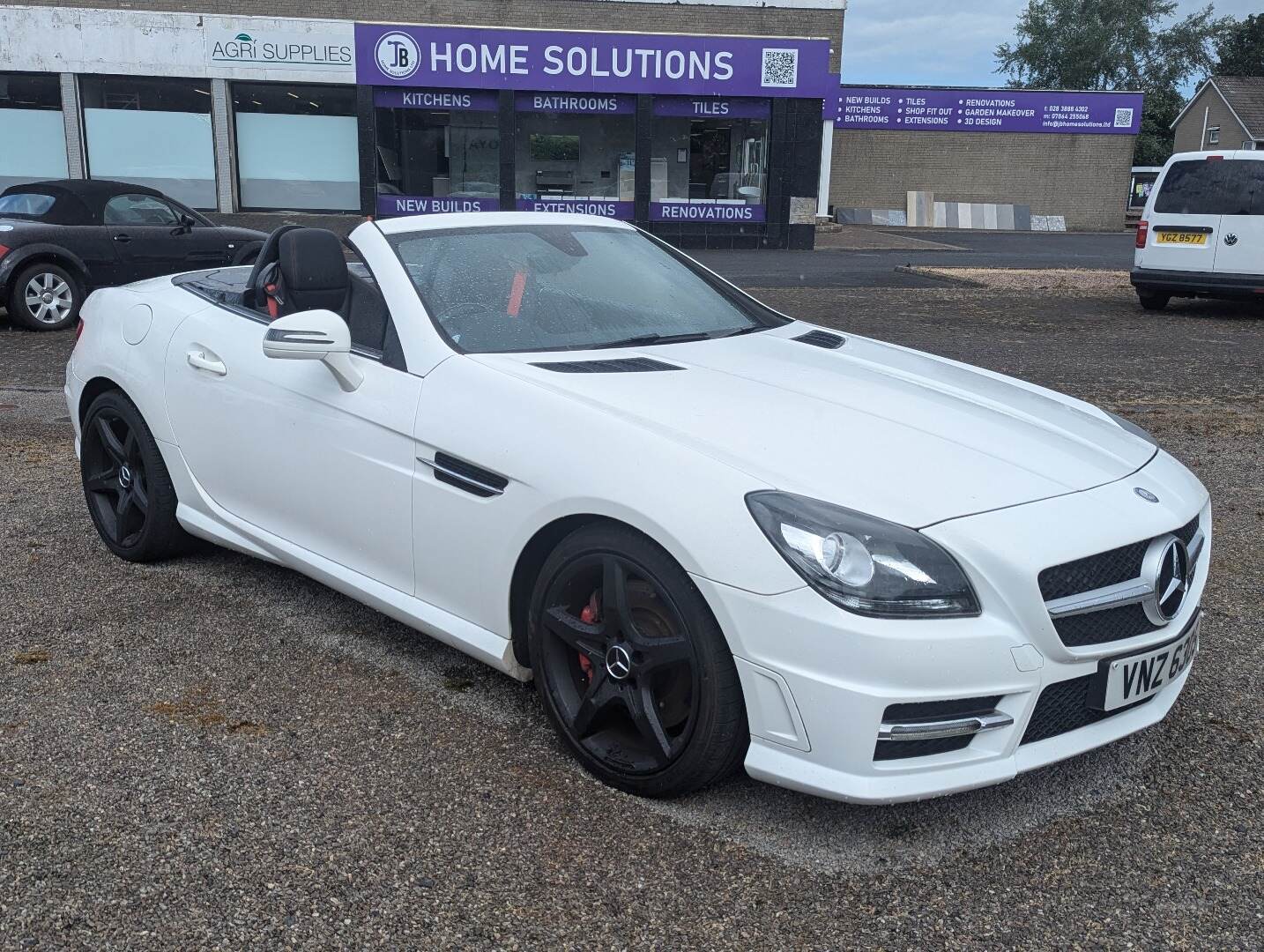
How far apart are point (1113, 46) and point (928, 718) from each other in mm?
82355

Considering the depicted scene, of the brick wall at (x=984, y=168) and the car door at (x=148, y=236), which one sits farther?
the brick wall at (x=984, y=168)

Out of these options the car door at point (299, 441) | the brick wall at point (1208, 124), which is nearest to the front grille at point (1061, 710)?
the car door at point (299, 441)

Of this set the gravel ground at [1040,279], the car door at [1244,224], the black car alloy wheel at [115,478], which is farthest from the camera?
the gravel ground at [1040,279]

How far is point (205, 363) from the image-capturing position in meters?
4.08

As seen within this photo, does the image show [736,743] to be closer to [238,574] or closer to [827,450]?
[827,450]

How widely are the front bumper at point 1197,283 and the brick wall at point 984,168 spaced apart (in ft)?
90.8

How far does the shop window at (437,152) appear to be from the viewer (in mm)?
25391

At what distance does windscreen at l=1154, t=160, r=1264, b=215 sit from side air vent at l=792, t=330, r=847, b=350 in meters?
10.8

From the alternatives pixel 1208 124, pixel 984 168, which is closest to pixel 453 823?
pixel 984 168

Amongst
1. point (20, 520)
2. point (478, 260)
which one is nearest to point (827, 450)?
point (478, 260)

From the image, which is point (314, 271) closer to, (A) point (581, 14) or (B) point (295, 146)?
(B) point (295, 146)

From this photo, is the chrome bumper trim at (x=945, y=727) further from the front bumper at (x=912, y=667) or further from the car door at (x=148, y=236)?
the car door at (x=148, y=236)

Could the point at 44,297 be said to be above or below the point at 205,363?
below

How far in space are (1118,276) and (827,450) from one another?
17825 millimetres
